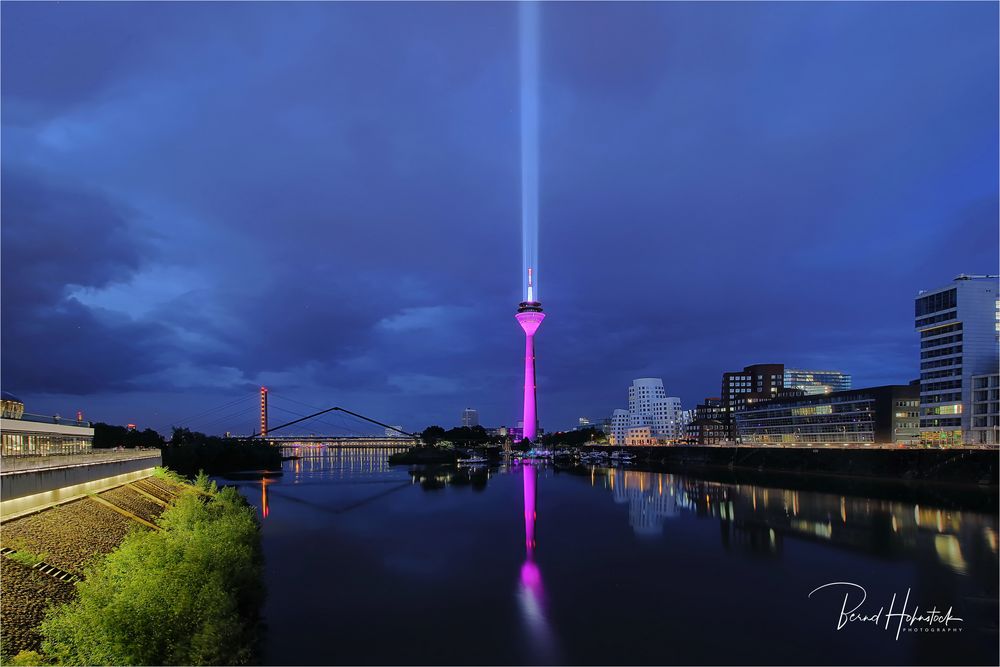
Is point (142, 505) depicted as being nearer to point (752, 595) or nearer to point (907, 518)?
point (752, 595)

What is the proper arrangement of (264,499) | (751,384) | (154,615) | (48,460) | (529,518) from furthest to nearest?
(751,384) → (264,499) → (529,518) → (48,460) → (154,615)

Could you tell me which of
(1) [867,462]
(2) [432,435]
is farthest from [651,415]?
Answer: (1) [867,462]

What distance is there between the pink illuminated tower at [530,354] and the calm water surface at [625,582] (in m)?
117

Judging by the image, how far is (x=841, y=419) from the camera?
9256cm

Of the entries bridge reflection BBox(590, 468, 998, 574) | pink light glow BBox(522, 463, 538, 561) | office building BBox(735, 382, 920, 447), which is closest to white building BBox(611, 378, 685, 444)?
office building BBox(735, 382, 920, 447)

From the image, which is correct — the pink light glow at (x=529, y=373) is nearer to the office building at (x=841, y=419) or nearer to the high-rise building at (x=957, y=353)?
the office building at (x=841, y=419)

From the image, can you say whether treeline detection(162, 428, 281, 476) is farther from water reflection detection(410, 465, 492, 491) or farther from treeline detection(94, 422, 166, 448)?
water reflection detection(410, 465, 492, 491)

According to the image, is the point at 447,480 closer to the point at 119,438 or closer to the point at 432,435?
the point at 119,438

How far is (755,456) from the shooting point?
87.9m

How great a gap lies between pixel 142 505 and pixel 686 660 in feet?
90.4

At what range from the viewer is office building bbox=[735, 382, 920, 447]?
82.6 m

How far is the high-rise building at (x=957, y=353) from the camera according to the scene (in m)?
67.6

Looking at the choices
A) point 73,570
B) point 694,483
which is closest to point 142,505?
point 73,570

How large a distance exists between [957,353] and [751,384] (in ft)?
355
